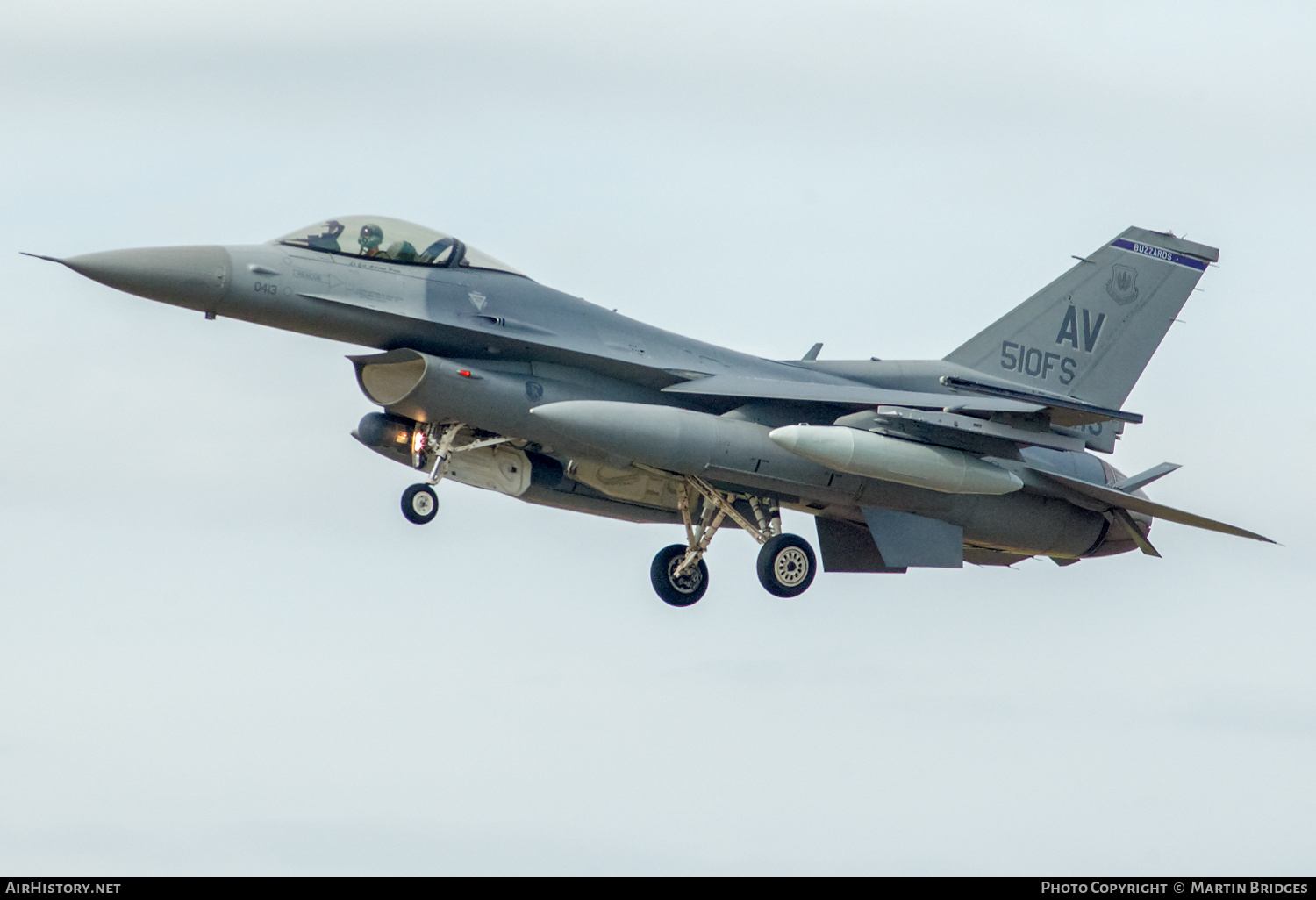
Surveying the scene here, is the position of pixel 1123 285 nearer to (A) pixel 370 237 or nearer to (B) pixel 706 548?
(B) pixel 706 548

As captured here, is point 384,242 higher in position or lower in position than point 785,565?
higher

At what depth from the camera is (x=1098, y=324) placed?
20.2m

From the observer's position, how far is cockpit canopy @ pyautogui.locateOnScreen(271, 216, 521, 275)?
659 inches

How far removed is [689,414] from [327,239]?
3.92m

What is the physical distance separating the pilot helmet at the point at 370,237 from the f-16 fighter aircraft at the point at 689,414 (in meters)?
0.02

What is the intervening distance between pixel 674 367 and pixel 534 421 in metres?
1.81

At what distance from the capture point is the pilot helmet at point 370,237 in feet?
55.3

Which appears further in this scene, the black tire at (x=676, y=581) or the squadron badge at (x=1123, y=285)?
the squadron badge at (x=1123, y=285)

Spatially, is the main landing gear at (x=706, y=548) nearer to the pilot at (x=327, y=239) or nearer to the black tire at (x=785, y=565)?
the black tire at (x=785, y=565)

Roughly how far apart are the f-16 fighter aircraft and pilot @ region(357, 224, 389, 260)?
18 millimetres

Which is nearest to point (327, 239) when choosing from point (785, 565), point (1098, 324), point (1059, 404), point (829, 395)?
point (829, 395)

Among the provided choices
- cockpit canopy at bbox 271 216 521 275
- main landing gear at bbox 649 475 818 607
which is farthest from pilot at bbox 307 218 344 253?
main landing gear at bbox 649 475 818 607

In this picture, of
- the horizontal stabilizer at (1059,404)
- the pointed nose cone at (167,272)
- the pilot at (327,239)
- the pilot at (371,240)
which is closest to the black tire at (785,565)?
the horizontal stabilizer at (1059,404)
